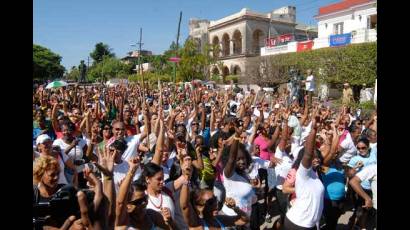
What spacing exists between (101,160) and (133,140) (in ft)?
6.73

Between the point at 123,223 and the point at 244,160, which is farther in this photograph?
the point at 244,160

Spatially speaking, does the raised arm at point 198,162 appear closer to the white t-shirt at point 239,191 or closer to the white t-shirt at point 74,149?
the white t-shirt at point 239,191

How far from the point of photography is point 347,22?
1048 inches

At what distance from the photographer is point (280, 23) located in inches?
1551

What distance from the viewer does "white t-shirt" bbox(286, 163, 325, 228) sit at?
3.71 metres

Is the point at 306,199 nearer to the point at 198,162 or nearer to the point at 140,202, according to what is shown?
the point at 198,162

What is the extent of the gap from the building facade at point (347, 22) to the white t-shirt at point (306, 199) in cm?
1934

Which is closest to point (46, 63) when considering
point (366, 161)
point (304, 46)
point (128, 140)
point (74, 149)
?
point (304, 46)

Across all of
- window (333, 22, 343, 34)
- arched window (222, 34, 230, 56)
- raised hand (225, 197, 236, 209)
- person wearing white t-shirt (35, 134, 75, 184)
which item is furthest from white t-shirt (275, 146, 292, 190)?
arched window (222, 34, 230, 56)

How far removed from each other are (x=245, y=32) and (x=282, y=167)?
107ft

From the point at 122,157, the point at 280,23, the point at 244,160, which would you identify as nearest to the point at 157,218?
the point at 244,160
